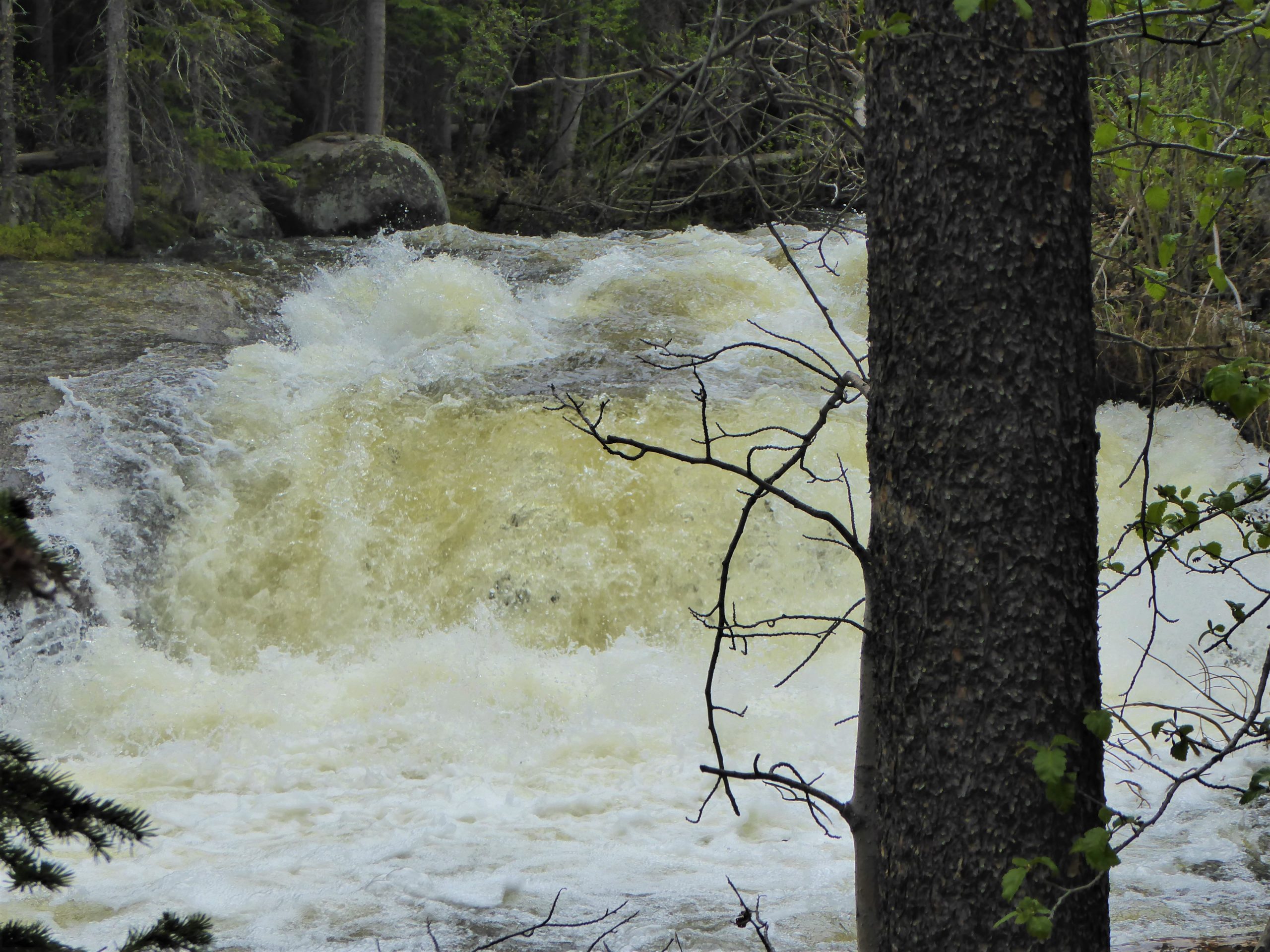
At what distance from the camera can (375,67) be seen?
54.9 feet

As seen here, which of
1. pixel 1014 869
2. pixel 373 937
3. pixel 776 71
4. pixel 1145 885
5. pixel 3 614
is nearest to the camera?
pixel 1014 869

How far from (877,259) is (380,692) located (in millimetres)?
4934

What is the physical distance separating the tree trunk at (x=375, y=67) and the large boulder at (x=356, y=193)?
2.05 m

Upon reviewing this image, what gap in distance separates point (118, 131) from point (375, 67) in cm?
509

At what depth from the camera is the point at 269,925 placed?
419cm

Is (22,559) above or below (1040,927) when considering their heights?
above

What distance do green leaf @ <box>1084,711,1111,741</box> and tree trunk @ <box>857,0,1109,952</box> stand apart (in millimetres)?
78

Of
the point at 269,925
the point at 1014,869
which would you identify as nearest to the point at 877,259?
the point at 1014,869

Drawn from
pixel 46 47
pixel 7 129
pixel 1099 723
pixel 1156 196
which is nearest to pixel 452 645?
pixel 1156 196

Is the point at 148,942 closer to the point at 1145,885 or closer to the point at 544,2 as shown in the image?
the point at 1145,885

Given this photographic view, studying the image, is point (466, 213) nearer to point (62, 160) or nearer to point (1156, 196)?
point (62, 160)

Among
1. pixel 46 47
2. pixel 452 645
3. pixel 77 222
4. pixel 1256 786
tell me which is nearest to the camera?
pixel 1256 786

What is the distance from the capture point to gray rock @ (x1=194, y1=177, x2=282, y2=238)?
13672 millimetres

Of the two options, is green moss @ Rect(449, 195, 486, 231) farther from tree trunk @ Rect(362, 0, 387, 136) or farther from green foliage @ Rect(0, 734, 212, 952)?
green foliage @ Rect(0, 734, 212, 952)
